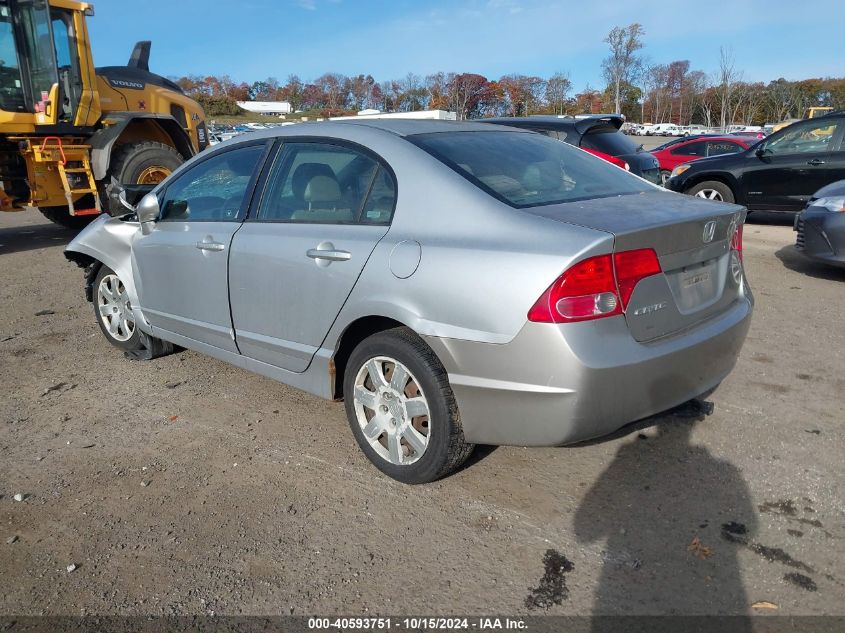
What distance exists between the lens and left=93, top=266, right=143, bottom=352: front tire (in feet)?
16.2

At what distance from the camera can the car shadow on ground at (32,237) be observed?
10461 millimetres

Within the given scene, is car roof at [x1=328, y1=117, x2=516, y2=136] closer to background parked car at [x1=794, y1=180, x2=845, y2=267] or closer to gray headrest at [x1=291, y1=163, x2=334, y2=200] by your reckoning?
gray headrest at [x1=291, y1=163, x2=334, y2=200]

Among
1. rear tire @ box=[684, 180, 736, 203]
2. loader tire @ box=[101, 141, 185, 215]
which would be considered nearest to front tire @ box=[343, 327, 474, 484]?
loader tire @ box=[101, 141, 185, 215]

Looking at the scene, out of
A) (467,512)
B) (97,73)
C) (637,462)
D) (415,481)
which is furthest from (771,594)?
(97,73)

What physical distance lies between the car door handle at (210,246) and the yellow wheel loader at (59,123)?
246 inches

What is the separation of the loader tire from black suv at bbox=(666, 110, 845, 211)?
26.7ft

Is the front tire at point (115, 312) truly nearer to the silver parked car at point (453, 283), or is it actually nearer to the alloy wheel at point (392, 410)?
the silver parked car at point (453, 283)

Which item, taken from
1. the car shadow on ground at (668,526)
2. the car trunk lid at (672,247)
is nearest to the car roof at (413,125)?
the car trunk lid at (672,247)

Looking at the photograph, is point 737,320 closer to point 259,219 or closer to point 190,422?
point 259,219

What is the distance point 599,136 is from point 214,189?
615cm

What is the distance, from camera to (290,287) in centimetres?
346

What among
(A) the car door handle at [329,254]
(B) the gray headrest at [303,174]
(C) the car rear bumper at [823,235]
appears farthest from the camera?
(C) the car rear bumper at [823,235]

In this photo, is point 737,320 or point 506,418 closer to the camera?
point 506,418

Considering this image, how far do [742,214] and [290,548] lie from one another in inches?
103
